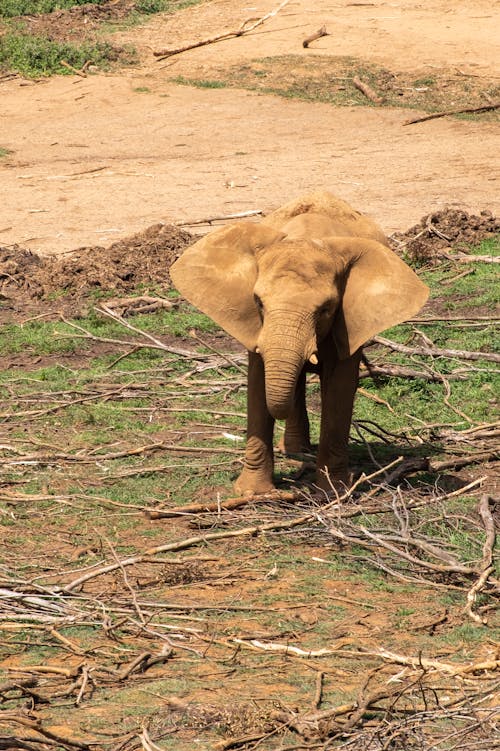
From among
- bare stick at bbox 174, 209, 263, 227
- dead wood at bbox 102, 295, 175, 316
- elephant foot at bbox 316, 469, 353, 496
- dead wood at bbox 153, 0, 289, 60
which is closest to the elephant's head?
elephant foot at bbox 316, 469, 353, 496

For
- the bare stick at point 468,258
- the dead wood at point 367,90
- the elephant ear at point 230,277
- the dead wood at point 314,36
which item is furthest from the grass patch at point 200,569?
the dead wood at point 314,36

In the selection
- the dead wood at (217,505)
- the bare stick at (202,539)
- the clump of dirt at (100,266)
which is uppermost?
the bare stick at (202,539)

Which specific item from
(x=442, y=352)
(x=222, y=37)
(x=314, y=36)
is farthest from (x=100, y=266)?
(x=222, y=37)

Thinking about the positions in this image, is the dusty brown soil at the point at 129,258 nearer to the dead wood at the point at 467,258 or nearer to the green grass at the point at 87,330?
the dead wood at the point at 467,258

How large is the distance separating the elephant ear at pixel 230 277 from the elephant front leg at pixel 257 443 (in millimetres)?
291

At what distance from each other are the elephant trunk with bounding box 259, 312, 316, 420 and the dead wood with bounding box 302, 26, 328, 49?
1625cm

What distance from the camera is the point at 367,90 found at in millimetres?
20359

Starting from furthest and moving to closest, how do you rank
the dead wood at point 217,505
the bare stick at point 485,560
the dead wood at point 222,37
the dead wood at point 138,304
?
the dead wood at point 222,37 < the dead wood at point 138,304 < the dead wood at point 217,505 < the bare stick at point 485,560

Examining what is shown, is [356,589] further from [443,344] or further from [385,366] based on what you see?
[443,344]

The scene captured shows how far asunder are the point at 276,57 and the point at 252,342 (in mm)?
15348

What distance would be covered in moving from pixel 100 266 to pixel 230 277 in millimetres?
5608

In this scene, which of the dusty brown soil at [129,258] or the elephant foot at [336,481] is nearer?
the elephant foot at [336,481]

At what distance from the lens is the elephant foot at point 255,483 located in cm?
804

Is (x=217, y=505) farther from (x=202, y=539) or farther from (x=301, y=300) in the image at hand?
(x=301, y=300)
